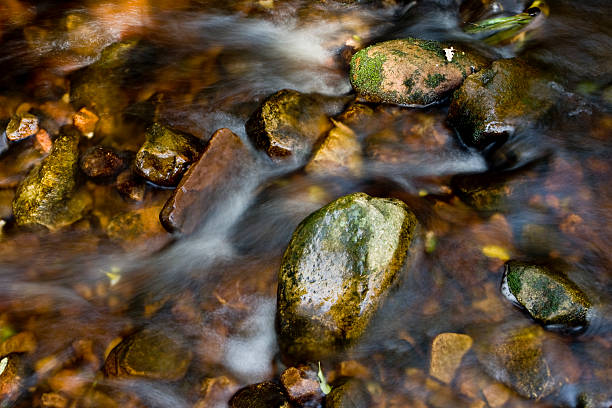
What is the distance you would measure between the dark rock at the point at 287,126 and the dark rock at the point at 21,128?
302cm

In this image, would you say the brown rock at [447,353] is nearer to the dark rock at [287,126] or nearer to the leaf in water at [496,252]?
the leaf in water at [496,252]

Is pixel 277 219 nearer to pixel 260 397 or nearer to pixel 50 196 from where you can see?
pixel 260 397

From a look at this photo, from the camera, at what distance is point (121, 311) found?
435cm

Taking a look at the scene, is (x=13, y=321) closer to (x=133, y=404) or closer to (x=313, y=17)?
(x=133, y=404)

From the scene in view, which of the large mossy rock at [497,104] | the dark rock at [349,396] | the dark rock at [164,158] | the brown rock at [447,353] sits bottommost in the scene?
the dark rock at [349,396]

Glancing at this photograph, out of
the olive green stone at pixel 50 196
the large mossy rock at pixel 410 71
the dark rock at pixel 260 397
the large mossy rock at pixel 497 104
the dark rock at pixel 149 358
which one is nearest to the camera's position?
the dark rock at pixel 260 397

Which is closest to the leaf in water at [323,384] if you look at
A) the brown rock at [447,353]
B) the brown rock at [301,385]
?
the brown rock at [301,385]

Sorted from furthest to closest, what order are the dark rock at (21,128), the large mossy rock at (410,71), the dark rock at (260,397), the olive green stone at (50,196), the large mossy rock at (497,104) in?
the dark rock at (21,128) → the large mossy rock at (410,71) → the olive green stone at (50,196) → the large mossy rock at (497,104) → the dark rock at (260,397)

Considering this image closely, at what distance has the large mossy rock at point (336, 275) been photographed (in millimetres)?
3617

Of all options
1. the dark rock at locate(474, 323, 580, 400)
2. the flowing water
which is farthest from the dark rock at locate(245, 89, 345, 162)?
the dark rock at locate(474, 323, 580, 400)

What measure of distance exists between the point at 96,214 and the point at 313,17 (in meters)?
4.43

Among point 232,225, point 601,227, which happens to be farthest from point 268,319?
point 601,227

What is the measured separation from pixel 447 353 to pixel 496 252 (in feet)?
3.80

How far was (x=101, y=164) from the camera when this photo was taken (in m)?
5.13
